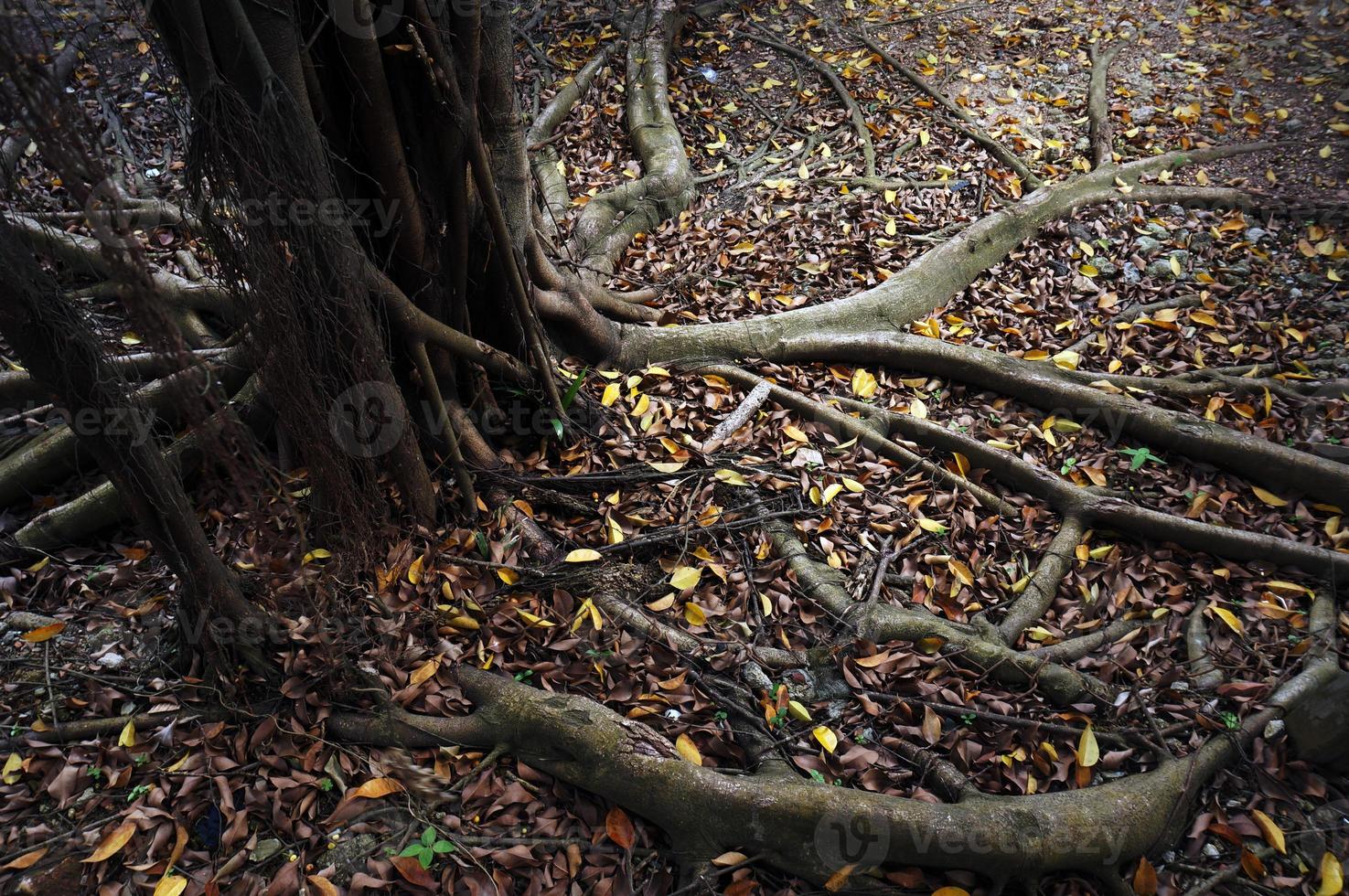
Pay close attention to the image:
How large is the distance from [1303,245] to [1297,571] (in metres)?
2.52

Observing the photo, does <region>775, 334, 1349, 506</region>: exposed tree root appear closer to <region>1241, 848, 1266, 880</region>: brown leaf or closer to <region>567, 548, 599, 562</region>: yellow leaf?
<region>567, 548, 599, 562</region>: yellow leaf

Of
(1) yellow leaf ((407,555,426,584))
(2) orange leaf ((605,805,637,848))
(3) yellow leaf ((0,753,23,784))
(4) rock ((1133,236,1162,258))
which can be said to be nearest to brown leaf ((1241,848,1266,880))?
(2) orange leaf ((605,805,637,848))

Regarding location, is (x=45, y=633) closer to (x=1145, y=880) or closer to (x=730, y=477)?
(x=730, y=477)

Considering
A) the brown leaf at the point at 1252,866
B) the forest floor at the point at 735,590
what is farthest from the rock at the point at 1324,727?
the brown leaf at the point at 1252,866

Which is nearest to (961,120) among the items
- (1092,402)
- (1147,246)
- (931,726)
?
(1147,246)

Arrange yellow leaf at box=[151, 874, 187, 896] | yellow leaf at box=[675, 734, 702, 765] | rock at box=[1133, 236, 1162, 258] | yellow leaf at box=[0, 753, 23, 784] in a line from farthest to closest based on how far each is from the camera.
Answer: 1. rock at box=[1133, 236, 1162, 258]
2. yellow leaf at box=[675, 734, 702, 765]
3. yellow leaf at box=[0, 753, 23, 784]
4. yellow leaf at box=[151, 874, 187, 896]

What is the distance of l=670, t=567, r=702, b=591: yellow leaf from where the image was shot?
3109mm

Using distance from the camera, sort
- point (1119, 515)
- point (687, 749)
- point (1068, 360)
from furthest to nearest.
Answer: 1. point (1068, 360)
2. point (1119, 515)
3. point (687, 749)

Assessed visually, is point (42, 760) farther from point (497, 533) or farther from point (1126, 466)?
point (1126, 466)

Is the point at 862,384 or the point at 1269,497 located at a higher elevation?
the point at 862,384

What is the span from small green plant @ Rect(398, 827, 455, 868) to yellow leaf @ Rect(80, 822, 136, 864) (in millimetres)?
774

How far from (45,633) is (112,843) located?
2.91ft

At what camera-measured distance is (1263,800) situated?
2.65m

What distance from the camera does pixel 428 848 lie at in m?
2.44
